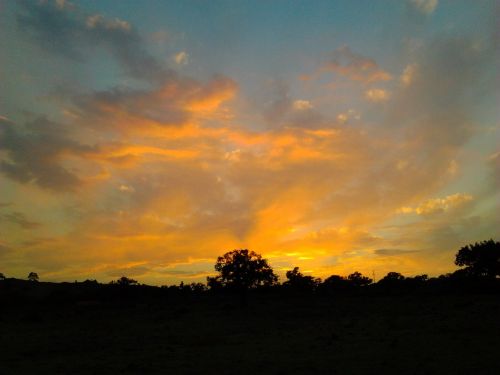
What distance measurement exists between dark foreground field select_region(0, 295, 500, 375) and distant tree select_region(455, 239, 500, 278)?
41156mm

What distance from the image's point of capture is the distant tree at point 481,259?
81.9 metres

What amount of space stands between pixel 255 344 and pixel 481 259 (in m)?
72.1

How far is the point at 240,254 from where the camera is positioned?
69.2m

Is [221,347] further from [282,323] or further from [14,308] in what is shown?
[14,308]

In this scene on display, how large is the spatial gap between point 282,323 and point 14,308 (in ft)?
161

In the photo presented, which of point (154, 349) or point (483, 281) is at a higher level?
point (483, 281)

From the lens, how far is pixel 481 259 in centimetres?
8362

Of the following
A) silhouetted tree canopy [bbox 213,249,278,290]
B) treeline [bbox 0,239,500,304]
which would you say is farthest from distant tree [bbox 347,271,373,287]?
silhouetted tree canopy [bbox 213,249,278,290]

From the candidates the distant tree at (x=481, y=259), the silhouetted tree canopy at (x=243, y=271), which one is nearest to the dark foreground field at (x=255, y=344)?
the silhouetted tree canopy at (x=243, y=271)

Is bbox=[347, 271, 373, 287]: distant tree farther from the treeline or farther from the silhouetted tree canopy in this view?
the silhouetted tree canopy

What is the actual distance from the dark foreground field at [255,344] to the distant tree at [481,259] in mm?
41156

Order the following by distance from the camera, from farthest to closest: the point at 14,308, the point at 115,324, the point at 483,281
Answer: the point at 483,281 → the point at 14,308 → the point at 115,324

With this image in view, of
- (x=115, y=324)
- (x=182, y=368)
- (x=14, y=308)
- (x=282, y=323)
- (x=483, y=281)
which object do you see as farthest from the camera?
(x=483, y=281)

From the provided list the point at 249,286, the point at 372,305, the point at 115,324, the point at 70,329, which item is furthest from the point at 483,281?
the point at 70,329
